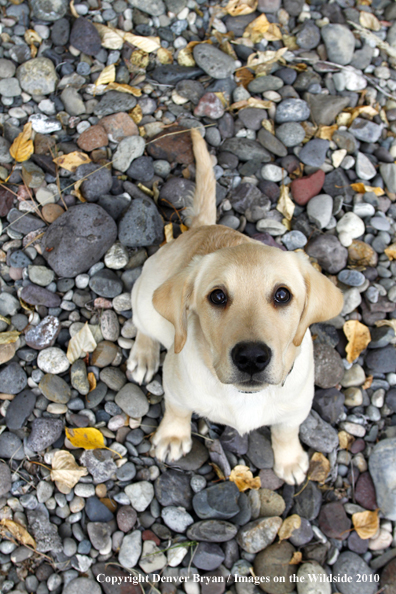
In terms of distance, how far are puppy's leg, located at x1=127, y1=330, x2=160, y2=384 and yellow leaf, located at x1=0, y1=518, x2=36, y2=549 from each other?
1.17 meters

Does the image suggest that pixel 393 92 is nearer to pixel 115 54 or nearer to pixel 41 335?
pixel 115 54

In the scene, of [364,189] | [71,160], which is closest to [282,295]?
[364,189]

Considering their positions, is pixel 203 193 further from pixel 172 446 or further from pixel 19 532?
pixel 19 532

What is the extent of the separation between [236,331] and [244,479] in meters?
1.50

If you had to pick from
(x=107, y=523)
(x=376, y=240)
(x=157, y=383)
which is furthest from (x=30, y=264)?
(x=376, y=240)

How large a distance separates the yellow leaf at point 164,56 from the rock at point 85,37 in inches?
21.9

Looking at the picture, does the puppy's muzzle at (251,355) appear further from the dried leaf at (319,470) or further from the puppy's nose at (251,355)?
the dried leaf at (319,470)

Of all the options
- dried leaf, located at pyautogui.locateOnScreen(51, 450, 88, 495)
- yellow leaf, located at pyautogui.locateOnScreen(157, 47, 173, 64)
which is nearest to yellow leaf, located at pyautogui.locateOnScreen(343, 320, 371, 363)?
dried leaf, located at pyautogui.locateOnScreen(51, 450, 88, 495)

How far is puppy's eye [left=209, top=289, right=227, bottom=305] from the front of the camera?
218 centimetres

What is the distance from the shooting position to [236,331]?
198 cm

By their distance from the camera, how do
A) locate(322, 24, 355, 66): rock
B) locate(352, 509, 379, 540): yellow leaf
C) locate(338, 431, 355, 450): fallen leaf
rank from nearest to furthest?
locate(352, 509, 379, 540): yellow leaf → locate(338, 431, 355, 450): fallen leaf → locate(322, 24, 355, 66): rock

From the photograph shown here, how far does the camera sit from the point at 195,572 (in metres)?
2.77

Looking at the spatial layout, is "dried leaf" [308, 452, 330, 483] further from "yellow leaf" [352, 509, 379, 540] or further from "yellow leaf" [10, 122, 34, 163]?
"yellow leaf" [10, 122, 34, 163]

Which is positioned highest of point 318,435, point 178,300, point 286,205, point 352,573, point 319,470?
point 178,300
